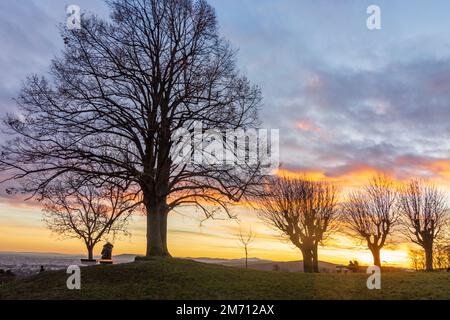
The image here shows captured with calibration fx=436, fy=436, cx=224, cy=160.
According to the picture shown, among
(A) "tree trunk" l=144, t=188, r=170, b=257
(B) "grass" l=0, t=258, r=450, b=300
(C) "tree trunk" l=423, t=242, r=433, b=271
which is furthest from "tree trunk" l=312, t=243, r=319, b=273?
(B) "grass" l=0, t=258, r=450, b=300

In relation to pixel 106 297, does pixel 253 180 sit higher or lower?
higher

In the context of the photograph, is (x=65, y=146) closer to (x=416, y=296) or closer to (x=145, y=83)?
(x=145, y=83)

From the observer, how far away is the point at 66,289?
1695 centimetres

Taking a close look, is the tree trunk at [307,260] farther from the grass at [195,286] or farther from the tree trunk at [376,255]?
the grass at [195,286]

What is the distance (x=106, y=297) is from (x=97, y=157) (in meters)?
10.0

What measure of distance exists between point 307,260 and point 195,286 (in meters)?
30.2

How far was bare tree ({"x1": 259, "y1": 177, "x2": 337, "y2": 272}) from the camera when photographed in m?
45.2

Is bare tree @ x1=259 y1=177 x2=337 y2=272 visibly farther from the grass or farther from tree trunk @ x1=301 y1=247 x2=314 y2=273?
the grass

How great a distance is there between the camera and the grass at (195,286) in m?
15.3

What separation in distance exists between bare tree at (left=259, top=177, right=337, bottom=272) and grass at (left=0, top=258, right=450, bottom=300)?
25526mm

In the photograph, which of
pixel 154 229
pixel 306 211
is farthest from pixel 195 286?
pixel 306 211

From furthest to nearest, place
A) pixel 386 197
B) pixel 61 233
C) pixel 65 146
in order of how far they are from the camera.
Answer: pixel 386 197 → pixel 61 233 → pixel 65 146
